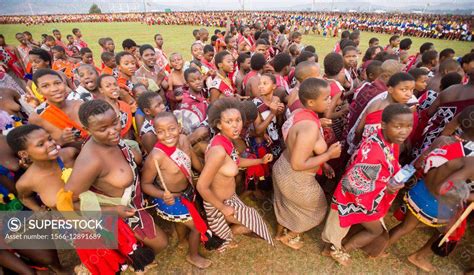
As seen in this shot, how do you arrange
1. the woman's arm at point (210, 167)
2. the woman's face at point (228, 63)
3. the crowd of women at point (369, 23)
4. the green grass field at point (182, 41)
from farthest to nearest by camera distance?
1. the crowd of women at point (369, 23)
2. the green grass field at point (182, 41)
3. the woman's face at point (228, 63)
4. the woman's arm at point (210, 167)

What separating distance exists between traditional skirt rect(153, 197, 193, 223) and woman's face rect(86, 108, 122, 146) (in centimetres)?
83

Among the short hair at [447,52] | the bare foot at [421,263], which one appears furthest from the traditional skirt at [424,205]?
the short hair at [447,52]

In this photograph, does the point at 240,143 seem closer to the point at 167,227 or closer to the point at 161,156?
the point at 161,156

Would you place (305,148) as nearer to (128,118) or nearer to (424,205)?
(424,205)

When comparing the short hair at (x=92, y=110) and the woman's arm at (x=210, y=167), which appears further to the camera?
the woman's arm at (x=210, y=167)

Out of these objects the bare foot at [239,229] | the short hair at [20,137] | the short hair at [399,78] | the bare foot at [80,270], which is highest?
the short hair at [399,78]

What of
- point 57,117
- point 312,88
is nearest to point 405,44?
point 312,88

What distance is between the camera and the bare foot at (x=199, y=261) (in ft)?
10.1

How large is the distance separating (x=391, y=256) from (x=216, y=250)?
2053mm

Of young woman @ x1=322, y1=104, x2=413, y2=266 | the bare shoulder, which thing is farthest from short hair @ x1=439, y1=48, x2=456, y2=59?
the bare shoulder

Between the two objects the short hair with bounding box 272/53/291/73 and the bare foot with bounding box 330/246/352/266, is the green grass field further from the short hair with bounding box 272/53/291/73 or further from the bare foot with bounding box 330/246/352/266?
the bare foot with bounding box 330/246/352/266

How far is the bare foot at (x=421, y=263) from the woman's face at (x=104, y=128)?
336 centimetres

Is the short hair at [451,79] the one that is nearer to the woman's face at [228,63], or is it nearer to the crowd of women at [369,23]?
the woman's face at [228,63]

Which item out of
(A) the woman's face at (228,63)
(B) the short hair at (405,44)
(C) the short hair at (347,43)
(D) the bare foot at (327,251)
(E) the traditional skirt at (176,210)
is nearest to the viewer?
(E) the traditional skirt at (176,210)
